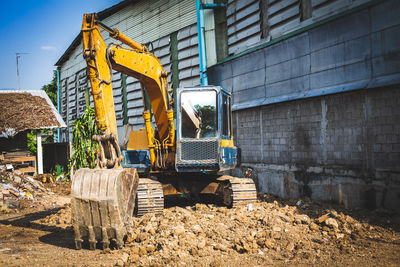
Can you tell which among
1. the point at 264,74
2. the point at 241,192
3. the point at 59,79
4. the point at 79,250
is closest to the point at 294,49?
the point at 264,74

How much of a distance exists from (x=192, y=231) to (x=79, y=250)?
1.69 m

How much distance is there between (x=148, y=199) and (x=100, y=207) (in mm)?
2226

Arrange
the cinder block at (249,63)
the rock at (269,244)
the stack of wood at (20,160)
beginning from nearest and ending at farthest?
the rock at (269,244) → the cinder block at (249,63) → the stack of wood at (20,160)

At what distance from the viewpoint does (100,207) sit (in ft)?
15.2

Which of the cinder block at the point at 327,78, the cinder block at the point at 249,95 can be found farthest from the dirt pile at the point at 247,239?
the cinder block at the point at 249,95

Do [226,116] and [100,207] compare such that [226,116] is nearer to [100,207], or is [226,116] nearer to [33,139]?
[100,207]

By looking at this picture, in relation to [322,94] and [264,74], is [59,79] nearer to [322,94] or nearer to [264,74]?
[264,74]

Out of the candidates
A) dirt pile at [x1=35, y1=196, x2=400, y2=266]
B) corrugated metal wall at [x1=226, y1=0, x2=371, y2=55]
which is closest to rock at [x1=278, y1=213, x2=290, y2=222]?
dirt pile at [x1=35, y1=196, x2=400, y2=266]

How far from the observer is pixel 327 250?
479 centimetres

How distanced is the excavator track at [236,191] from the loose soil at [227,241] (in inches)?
10.9

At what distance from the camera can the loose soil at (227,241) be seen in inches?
172

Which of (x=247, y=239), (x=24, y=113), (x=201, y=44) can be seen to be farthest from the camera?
(x=24, y=113)

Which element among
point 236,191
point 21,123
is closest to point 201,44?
point 236,191

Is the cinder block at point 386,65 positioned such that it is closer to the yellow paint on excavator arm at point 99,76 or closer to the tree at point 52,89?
the yellow paint on excavator arm at point 99,76
